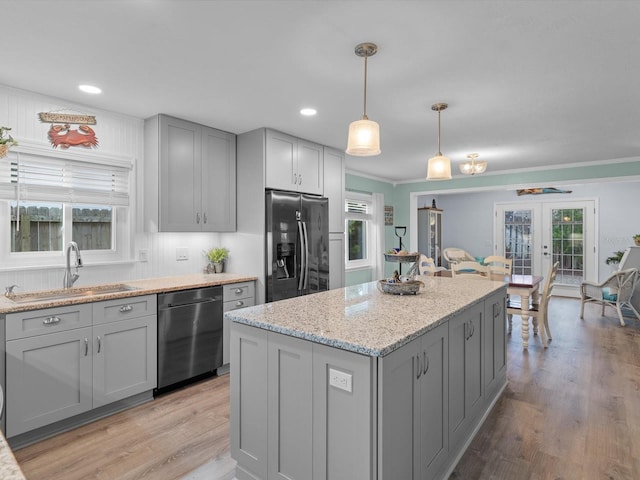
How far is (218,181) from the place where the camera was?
3.77 m

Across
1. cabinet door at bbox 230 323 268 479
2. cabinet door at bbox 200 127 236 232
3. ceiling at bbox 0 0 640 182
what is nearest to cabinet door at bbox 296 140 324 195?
ceiling at bbox 0 0 640 182

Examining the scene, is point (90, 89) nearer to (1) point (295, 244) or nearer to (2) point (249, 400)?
(1) point (295, 244)

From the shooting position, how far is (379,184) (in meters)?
6.85

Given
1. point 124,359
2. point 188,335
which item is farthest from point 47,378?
point 188,335

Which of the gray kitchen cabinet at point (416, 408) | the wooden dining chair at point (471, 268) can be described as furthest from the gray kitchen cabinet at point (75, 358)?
the wooden dining chair at point (471, 268)

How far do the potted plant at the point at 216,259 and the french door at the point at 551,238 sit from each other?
22.1ft

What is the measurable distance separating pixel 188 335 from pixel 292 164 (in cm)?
202

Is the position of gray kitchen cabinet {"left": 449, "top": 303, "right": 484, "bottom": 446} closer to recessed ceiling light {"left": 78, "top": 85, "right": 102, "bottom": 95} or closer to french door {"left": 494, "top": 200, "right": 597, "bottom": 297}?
recessed ceiling light {"left": 78, "top": 85, "right": 102, "bottom": 95}

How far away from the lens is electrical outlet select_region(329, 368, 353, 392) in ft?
4.85

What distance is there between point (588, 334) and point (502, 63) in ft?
13.6

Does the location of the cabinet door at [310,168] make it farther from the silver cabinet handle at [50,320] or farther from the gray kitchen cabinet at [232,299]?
the silver cabinet handle at [50,320]

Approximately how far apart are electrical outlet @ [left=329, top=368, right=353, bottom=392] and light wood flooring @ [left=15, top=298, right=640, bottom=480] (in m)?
1.02

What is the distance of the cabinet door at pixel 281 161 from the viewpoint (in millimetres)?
3750

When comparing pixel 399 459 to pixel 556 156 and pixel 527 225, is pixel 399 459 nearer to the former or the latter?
pixel 556 156
